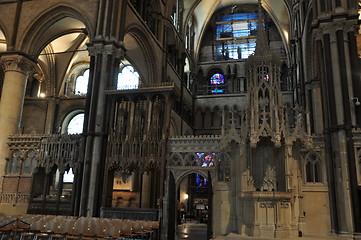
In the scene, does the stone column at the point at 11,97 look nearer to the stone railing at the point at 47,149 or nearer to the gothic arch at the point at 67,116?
the stone railing at the point at 47,149

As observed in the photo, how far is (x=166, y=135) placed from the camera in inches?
567

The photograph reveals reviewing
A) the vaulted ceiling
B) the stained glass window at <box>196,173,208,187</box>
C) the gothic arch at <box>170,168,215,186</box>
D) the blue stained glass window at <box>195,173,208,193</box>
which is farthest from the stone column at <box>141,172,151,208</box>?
the vaulted ceiling

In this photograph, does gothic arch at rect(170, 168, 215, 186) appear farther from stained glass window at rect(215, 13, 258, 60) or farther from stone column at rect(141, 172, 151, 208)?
stained glass window at rect(215, 13, 258, 60)

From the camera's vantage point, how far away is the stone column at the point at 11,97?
1756 cm

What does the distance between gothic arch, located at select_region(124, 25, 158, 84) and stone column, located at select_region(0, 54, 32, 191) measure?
21.9 ft

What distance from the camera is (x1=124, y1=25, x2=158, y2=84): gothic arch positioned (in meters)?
21.9

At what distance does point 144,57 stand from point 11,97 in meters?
Result: 8.85

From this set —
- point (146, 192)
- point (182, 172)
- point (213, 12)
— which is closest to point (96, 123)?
point (182, 172)

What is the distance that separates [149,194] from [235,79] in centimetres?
1814

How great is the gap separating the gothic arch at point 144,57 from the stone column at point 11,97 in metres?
6.69

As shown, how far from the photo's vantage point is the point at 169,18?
25484mm

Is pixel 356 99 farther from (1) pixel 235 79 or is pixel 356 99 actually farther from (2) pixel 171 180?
(1) pixel 235 79

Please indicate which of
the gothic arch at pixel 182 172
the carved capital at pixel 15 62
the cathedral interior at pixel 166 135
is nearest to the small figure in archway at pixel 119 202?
the cathedral interior at pixel 166 135

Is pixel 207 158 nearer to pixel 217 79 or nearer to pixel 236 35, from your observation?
pixel 217 79
